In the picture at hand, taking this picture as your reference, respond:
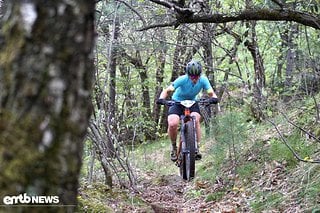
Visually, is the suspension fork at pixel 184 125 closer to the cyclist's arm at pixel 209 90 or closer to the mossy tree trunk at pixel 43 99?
the cyclist's arm at pixel 209 90

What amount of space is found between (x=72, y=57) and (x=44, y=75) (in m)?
0.10

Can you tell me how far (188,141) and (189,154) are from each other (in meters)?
0.21

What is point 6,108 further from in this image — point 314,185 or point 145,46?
point 145,46

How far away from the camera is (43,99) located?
4.71 feet

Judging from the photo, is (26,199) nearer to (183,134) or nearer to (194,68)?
(194,68)

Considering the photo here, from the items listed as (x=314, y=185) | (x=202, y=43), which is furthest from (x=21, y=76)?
(x=202, y=43)

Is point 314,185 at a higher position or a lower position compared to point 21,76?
lower

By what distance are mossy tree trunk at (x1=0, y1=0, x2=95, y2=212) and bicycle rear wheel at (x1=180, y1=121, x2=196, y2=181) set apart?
19.5 ft

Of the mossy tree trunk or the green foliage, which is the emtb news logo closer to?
the mossy tree trunk

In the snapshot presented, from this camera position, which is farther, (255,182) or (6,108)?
(255,182)

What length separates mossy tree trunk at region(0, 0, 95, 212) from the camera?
4.65 ft

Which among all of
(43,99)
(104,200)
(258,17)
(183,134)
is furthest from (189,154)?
(43,99)

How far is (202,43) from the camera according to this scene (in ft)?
34.3

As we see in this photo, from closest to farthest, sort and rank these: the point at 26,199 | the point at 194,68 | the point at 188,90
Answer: the point at 26,199
the point at 194,68
the point at 188,90
